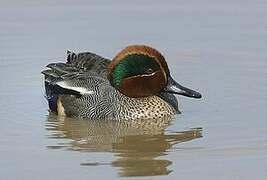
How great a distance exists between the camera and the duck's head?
1077 centimetres

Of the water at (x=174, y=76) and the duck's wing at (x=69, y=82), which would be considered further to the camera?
the duck's wing at (x=69, y=82)

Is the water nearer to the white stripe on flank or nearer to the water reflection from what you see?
the water reflection

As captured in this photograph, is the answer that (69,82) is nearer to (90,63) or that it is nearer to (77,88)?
(77,88)

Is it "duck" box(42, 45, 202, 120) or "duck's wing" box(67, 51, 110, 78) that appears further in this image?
"duck's wing" box(67, 51, 110, 78)

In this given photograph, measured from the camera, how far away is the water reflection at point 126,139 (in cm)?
888

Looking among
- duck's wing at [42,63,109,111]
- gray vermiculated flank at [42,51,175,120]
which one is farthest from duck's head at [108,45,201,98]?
duck's wing at [42,63,109,111]

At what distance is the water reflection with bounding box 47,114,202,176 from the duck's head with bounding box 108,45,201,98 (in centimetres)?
33

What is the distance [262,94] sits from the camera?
37.3 feet

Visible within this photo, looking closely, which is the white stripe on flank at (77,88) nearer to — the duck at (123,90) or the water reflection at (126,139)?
the duck at (123,90)

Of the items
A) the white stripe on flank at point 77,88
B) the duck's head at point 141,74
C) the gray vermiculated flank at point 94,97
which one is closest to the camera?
the duck's head at point 141,74

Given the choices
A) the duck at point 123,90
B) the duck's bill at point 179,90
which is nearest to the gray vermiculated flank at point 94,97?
the duck at point 123,90

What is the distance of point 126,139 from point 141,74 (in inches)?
43.2

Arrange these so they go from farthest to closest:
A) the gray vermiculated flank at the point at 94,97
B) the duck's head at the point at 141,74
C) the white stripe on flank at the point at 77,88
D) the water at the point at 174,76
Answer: the white stripe on flank at the point at 77,88 < the gray vermiculated flank at the point at 94,97 < the duck's head at the point at 141,74 < the water at the point at 174,76

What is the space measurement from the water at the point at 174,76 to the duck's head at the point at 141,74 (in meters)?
0.35
